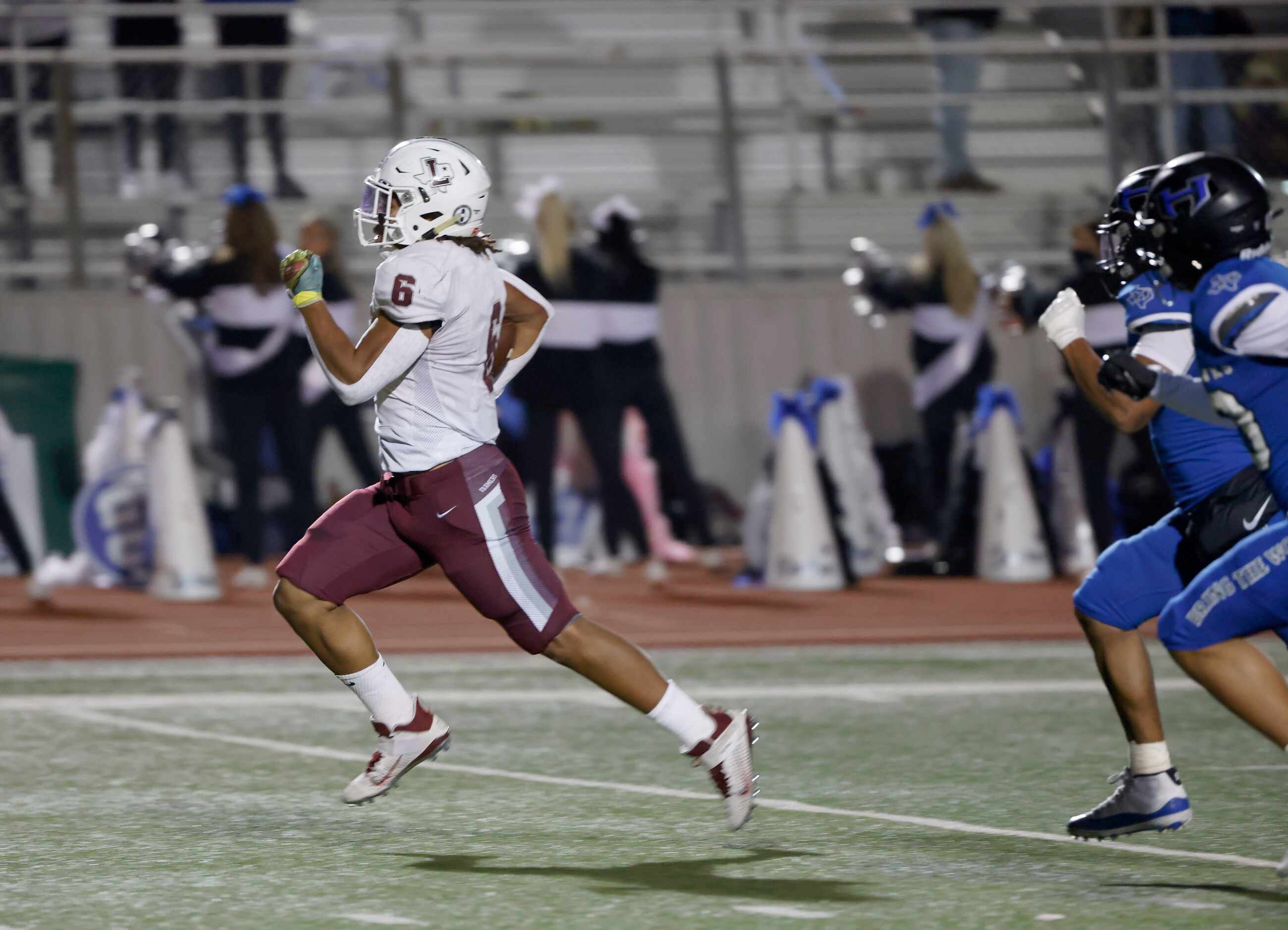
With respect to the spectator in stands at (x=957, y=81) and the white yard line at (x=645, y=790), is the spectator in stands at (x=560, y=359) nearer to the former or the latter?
the white yard line at (x=645, y=790)

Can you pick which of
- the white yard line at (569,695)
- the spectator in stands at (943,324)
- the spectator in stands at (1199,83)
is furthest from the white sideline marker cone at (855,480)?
the spectator in stands at (1199,83)

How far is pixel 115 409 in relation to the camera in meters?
12.9

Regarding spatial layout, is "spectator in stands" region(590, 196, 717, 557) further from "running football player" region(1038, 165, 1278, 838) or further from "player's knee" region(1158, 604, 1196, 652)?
"player's knee" region(1158, 604, 1196, 652)

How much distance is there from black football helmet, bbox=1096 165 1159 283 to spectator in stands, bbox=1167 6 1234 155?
10563 millimetres

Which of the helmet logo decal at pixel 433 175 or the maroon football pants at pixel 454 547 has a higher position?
the helmet logo decal at pixel 433 175

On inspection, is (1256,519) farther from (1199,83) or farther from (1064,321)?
(1199,83)

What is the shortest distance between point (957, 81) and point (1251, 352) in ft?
39.4

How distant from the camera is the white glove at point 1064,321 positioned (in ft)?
17.6

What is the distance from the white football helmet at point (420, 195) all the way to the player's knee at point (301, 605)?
923 mm

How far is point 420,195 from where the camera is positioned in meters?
5.62

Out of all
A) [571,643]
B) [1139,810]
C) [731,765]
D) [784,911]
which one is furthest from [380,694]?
[1139,810]

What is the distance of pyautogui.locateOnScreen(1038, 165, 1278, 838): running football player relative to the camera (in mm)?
5406

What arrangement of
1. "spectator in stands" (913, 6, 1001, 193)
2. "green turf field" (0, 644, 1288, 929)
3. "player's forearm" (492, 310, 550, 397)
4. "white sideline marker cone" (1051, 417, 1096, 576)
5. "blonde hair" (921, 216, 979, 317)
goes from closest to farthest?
"green turf field" (0, 644, 1288, 929) < "player's forearm" (492, 310, 550, 397) < "white sideline marker cone" (1051, 417, 1096, 576) < "blonde hair" (921, 216, 979, 317) < "spectator in stands" (913, 6, 1001, 193)

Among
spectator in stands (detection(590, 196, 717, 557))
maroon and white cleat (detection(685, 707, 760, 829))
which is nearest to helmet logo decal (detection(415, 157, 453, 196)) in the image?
maroon and white cleat (detection(685, 707, 760, 829))
